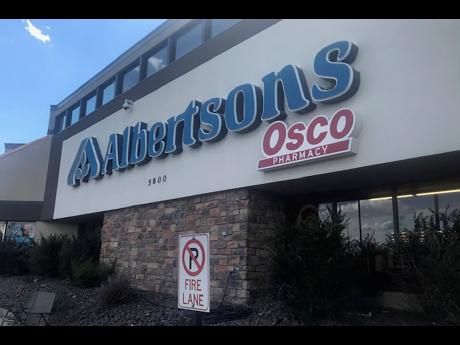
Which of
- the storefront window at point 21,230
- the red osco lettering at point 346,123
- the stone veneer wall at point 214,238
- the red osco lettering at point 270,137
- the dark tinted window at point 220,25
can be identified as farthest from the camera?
the storefront window at point 21,230

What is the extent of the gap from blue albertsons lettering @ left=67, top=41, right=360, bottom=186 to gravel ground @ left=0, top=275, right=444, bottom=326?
4009 mm

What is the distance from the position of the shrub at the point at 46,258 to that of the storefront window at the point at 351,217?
37.0ft

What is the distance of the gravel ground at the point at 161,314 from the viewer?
26.3 feet

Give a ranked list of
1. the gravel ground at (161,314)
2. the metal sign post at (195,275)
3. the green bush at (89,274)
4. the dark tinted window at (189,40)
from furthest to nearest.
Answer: the green bush at (89,274), the dark tinted window at (189,40), the gravel ground at (161,314), the metal sign post at (195,275)

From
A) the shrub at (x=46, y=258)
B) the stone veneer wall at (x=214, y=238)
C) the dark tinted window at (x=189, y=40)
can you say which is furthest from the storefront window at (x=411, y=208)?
the shrub at (x=46, y=258)

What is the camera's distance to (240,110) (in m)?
10.7

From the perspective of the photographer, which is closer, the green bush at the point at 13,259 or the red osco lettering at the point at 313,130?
the red osco lettering at the point at 313,130

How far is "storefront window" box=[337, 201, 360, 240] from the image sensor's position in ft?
34.2

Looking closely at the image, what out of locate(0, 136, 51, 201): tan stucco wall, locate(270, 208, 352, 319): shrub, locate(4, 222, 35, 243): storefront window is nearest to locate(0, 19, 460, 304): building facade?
locate(270, 208, 352, 319): shrub

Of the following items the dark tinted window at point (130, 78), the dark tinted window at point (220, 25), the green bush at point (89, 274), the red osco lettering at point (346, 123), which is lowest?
the green bush at point (89, 274)

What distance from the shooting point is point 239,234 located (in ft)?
33.3

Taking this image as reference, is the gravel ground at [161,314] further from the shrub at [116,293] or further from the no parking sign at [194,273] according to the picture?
the no parking sign at [194,273]

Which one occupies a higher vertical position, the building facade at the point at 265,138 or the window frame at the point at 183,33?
the window frame at the point at 183,33
